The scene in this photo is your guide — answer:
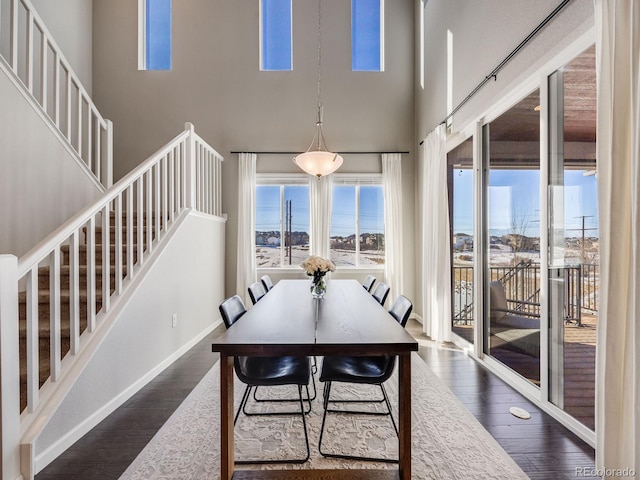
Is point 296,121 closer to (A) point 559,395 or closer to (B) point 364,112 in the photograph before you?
(B) point 364,112

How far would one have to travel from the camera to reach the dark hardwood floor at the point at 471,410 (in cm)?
180

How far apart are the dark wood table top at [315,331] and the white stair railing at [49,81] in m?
2.78

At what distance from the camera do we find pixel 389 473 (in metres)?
1.74

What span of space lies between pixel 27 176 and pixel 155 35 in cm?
350

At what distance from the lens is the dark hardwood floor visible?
1.80 metres

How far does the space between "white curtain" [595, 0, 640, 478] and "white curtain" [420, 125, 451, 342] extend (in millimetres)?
2270

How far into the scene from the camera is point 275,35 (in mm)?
5230

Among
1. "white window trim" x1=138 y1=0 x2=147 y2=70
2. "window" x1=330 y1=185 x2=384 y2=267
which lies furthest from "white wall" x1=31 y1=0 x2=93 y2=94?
"window" x1=330 y1=185 x2=384 y2=267

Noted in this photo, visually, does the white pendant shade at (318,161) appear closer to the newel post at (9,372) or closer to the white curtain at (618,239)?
the white curtain at (618,239)

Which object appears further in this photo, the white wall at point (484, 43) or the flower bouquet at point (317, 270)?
the flower bouquet at point (317, 270)

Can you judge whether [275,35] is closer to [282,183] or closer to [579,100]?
[282,183]

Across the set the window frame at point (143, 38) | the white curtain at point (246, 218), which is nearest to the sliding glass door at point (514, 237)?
the white curtain at point (246, 218)

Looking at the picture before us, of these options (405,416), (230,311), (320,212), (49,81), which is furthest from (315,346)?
(49,81)

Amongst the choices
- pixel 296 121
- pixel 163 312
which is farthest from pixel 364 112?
pixel 163 312
